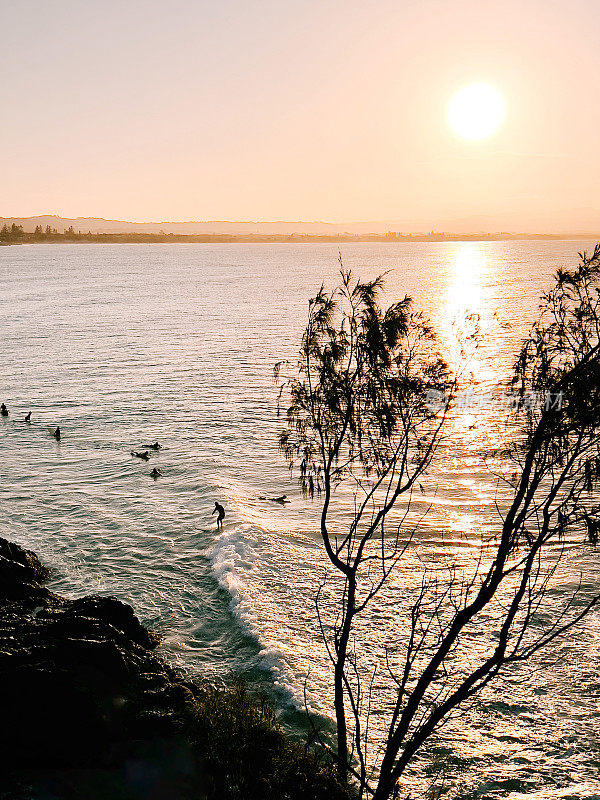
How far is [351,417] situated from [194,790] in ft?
32.2

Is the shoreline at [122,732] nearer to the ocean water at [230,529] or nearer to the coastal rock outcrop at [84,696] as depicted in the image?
the coastal rock outcrop at [84,696]

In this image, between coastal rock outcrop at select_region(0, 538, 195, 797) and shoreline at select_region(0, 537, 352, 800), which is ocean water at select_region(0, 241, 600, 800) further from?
coastal rock outcrop at select_region(0, 538, 195, 797)

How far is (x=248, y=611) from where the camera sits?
27250 mm

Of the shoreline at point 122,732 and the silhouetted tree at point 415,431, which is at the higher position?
the silhouetted tree at point 415,431

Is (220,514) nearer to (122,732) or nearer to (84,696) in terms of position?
(84,696)

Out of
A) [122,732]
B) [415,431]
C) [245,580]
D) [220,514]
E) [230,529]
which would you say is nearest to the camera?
[122,732]

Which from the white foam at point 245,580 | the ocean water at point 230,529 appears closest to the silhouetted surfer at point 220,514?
the ocean water at point 230,529

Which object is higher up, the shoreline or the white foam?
the shoreline

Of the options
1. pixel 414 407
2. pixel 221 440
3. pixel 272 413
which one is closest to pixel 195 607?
pixel 414 407

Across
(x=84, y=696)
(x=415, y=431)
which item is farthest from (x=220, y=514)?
(x=415, y=431)

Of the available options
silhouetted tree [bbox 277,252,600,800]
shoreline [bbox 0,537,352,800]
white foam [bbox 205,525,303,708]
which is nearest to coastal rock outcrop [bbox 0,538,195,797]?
shoreline [bbox 0,537,352,800]

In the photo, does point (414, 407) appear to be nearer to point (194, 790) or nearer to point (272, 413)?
point (194, 790)

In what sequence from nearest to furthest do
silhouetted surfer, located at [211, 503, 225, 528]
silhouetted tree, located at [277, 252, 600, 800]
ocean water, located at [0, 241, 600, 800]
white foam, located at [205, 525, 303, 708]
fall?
1. silhouetted tree, located at [277, 252, 600, 800]
2. ocean water, located at [0, 241, 600, 800]
3. white foam, located at [205, 525, 303, 708]
4. silhouetted surfer, located at [211, 503, 225, 528]

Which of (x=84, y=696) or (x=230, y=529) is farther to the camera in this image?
(x=230, y=529)
